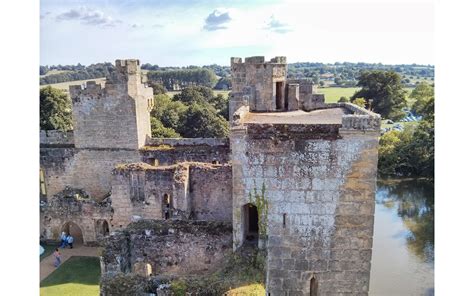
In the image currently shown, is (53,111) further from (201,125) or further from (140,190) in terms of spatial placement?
(140,190)

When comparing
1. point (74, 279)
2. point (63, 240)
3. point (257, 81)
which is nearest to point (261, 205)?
point (257, 81)

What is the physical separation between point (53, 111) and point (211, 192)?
25.9 m

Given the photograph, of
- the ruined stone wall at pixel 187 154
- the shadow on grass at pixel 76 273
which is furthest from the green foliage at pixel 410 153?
the shadow on grass at pixel 76 273

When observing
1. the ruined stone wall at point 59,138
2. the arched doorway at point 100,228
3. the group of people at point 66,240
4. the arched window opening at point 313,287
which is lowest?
the group of people at point 66,240

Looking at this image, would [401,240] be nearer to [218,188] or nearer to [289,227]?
[218,188]

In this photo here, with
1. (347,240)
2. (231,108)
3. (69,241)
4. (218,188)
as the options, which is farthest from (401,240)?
(69,241)

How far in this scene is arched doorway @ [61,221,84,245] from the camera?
23.3 m

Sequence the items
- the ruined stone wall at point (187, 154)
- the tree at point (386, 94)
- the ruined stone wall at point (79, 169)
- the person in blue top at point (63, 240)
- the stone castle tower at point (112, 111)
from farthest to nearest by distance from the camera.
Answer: the tree at point (386, 94)
the ruined stone wall at point (79, 169)
the ruined stone wall at point (187, 154)
the stone castle tower at point (112, 111)
the person in blue top at point (63, 240)

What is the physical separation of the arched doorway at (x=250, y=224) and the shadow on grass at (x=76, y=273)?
33.6 ft

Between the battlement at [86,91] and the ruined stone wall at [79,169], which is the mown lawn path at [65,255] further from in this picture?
the battlement at [86,91]

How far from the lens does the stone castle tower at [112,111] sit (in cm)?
2438

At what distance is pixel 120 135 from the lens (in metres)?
24.9

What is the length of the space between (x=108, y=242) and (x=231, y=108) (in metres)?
7.34

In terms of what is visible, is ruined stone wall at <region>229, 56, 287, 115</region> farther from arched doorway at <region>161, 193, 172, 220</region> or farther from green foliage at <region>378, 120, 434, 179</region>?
green foliage at <region>378, 120, 434, 179</region>
